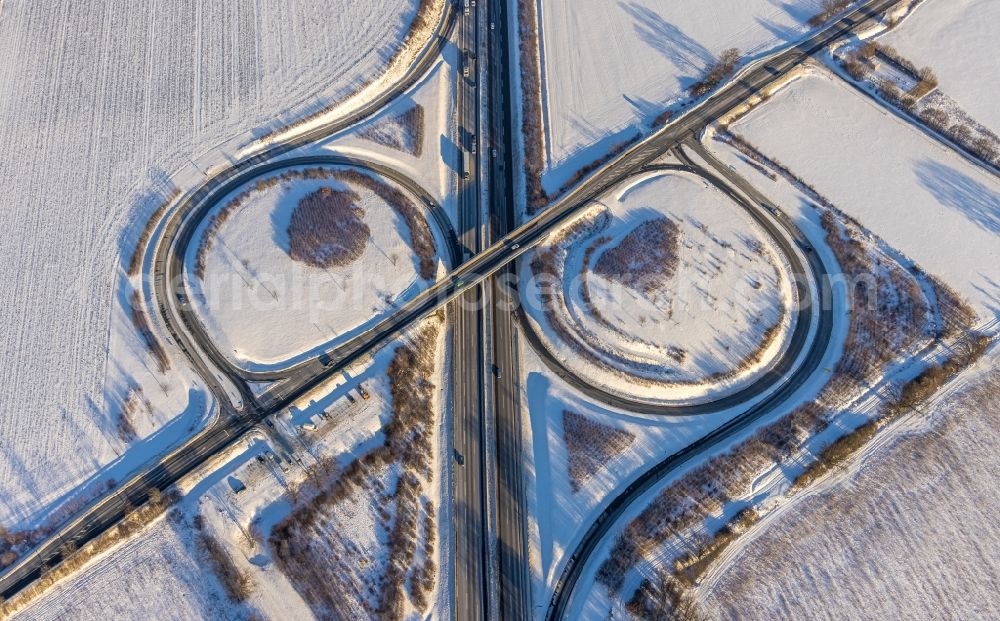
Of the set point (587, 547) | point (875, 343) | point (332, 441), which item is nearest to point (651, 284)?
point (875, 343)

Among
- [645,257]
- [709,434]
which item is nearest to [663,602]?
[709,434]

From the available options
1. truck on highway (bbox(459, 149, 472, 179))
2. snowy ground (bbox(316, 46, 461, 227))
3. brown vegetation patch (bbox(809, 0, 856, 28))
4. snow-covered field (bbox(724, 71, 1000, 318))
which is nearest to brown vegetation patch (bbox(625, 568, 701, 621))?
snowy ground (bbox(316, 46, 461, 227))

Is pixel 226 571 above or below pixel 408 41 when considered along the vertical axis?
below

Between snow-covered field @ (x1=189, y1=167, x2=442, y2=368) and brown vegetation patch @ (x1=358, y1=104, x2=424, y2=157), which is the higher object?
brown vegetation patch @ (x1=358, y1=104, x2=424, y2=157)

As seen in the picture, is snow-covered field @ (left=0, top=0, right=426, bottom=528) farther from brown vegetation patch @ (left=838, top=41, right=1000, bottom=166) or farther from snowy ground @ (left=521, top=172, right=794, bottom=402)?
brown vegetation patch @ (left=838, top=41, right=1000, bottom=166)

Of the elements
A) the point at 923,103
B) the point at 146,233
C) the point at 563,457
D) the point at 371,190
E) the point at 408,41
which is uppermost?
the point at 408,41

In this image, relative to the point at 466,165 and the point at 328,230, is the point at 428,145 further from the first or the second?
the point at 328,230

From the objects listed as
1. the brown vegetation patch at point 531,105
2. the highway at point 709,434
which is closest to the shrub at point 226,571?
the highway at point 709,434
